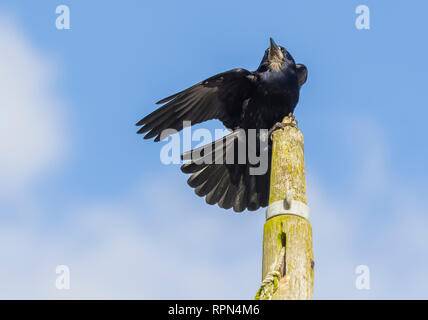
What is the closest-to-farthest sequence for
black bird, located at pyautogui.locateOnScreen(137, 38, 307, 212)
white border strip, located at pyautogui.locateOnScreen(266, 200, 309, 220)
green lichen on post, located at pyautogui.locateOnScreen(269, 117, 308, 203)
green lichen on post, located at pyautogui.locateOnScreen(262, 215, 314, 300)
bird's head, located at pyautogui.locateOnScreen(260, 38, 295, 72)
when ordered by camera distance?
green lichen on post, located at pyautogui.locateOnScreen(262, 215, 314, 300)
white border strip, located at pyautogui.locateOnScreen(266, 200, 309, 220)
green lichen on post, located at pyautogui.locateOnScreen(269, 117, 308, 203)
black bird, located at pyautogui.locateOnScreen(137, 38, 307, 212)
bird's head, located at pyautogui.locateOnScreen(260, 38, 295, 72)

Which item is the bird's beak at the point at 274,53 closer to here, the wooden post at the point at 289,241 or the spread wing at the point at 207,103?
the spread wing at the point at 207,103

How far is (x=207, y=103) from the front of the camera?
7.63 meters

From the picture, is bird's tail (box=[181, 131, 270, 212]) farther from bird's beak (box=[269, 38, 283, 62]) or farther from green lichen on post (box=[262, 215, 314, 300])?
green lichen on post (box=[262, 215, 314, 300])

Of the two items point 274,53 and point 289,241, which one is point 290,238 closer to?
point 289,241

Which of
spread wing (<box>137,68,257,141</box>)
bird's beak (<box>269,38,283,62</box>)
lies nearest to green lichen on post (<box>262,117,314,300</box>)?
spread wing (<box>137,68,257,141</box>)

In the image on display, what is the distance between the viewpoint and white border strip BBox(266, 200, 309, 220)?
4.65 metres

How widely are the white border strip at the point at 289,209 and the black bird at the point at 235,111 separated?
2.68 metres

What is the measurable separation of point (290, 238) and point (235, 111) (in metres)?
3.53

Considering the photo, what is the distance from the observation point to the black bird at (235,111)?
735 cm

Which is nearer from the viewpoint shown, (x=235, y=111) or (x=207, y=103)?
(x=207, y=103)

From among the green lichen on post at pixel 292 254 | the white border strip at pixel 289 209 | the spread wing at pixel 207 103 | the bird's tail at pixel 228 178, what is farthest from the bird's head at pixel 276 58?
the green lichen on post at pixel 292 254

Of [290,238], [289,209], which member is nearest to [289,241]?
[290,238]
